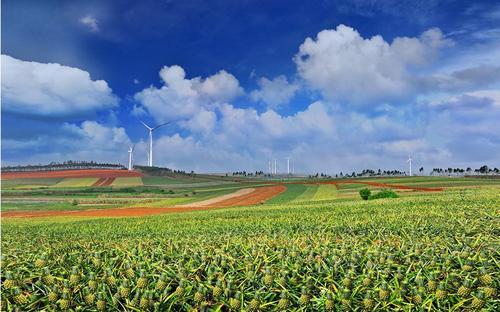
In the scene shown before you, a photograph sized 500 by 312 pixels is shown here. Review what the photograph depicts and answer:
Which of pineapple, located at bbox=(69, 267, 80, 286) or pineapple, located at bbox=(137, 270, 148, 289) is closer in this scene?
pineapple, located at bbox=(137, 270, 148, 289)

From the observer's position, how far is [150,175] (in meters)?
101

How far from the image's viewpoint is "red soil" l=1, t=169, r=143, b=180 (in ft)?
322

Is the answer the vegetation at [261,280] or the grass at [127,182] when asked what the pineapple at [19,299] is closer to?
the vegetation at [261,280]

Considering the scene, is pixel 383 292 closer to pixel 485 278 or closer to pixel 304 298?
pixel 304 298

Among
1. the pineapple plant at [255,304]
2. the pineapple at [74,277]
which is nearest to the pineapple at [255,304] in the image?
the pineapple plant at [255,304]

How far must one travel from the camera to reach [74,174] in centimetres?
10188

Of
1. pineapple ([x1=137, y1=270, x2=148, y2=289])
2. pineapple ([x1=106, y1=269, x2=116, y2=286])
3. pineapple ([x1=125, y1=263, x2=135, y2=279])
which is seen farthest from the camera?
pineapple ([x1=125, y1=263, x2=135, y2=279])

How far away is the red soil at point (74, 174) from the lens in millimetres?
98056

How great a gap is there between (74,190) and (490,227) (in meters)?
82.6

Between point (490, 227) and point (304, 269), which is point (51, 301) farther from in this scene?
point (490, 227)

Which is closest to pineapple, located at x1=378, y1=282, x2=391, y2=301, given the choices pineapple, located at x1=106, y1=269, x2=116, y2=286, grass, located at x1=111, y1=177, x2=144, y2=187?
pineapple, located at x1=106, y1=269, x2=116, y2=286

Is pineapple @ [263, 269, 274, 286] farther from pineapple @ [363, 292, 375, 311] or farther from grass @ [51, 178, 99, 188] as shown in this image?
grass @ [51, 178, 99, 188]

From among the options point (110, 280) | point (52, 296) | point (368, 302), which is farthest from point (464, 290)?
point (52, 296)

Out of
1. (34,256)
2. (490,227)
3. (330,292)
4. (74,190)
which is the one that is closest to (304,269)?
(330,292)
